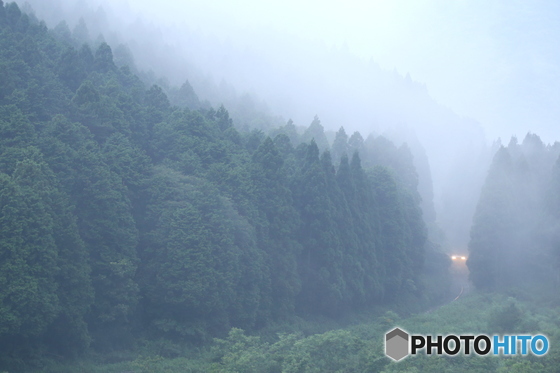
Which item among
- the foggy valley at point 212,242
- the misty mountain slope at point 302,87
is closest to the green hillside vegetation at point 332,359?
the foggy valley at point 212,242

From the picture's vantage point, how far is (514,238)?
42250 millimetres

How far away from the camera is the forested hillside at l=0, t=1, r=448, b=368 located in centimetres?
2022

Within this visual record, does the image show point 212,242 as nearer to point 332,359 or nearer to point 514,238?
point 332,359

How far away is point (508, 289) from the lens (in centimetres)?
4031

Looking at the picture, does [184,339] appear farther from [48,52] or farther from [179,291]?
[48,52]

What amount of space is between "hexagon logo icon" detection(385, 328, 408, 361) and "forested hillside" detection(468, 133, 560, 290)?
83.7 ft

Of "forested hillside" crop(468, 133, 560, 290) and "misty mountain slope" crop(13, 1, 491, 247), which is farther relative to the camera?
"misty mountain slope" crop(13, 1, 491, 247)

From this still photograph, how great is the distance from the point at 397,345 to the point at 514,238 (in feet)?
93.5

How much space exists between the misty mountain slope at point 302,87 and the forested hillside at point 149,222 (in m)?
21.2

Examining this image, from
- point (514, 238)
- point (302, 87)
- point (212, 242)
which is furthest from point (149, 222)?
point (302, 87)

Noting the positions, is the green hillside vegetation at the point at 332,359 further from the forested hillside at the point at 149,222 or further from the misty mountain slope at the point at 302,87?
the misty mountain slope at the point at 302,87

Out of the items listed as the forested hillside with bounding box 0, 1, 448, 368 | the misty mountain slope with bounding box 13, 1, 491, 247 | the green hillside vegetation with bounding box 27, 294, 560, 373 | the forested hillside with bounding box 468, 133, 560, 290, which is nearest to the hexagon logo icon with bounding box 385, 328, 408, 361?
the green hillside vegetation with bounding box 27, 294, 560, 373

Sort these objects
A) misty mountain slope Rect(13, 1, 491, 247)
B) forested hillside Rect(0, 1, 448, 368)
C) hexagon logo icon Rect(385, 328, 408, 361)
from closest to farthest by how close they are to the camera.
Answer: hexagon logo icon Rect(385, 328, 408, 361)
forested hillside Rect(0, 1, 448, 368)
misty mountain slope Rect(13, 1, 491, 247)

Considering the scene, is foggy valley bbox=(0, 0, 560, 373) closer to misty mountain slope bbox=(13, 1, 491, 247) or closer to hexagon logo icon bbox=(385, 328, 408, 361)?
hexagon logo icon bbox=(385, 328, 408, 361)
